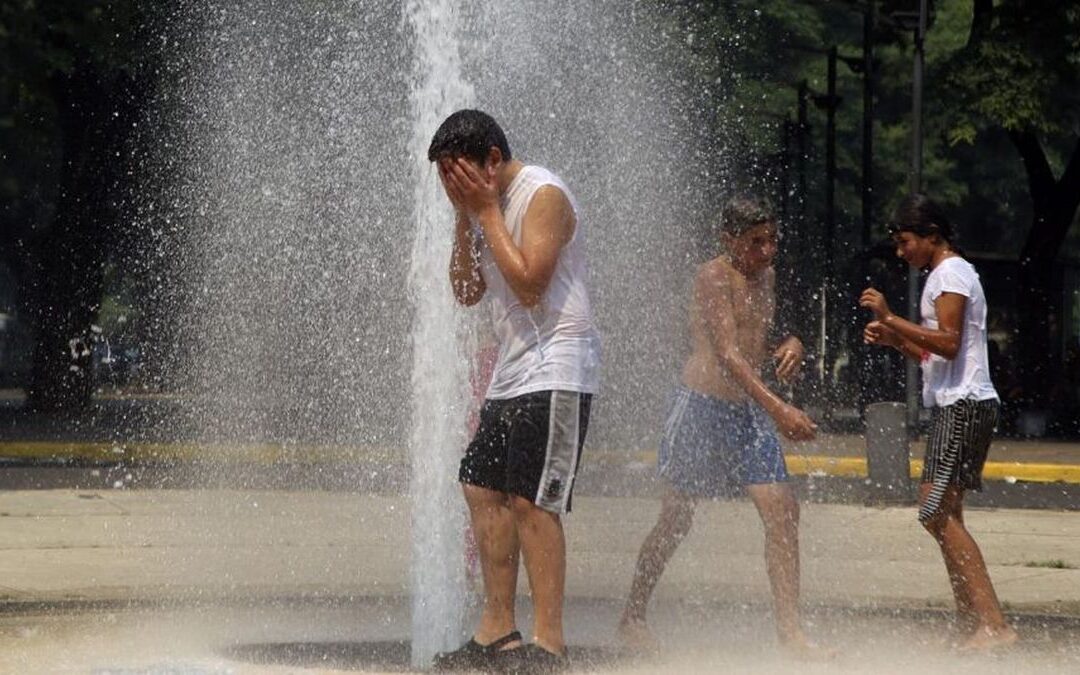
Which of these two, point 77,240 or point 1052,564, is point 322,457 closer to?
point 1052,564

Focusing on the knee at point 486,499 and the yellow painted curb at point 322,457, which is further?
the yellow painted curb at point 322,457

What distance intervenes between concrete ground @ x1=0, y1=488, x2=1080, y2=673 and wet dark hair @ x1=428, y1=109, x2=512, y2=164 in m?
1.60

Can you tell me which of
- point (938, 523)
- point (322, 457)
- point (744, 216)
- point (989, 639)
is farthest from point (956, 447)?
point (322, 457)

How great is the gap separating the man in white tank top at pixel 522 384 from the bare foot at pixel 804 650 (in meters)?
1.05

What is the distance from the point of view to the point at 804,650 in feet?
20.6

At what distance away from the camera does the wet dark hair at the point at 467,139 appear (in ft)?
18.5

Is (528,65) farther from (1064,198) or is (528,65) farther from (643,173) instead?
(1064,198)

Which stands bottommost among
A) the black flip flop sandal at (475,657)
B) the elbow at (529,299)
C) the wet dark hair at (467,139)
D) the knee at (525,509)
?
the black flip flop sandal at (475,657)

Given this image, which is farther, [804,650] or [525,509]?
[804,650]

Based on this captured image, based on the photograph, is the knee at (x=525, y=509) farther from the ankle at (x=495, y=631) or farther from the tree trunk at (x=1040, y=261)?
the tree trunk at (x=1040, y=261)

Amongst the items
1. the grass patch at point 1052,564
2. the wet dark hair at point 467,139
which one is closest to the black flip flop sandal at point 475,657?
the wet dark hair at point 467,139

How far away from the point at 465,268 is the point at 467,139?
0.43 meters

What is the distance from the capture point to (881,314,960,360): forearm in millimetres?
6840

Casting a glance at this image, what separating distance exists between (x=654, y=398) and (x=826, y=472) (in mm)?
9551
